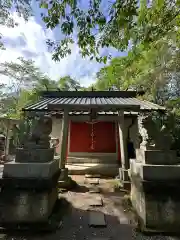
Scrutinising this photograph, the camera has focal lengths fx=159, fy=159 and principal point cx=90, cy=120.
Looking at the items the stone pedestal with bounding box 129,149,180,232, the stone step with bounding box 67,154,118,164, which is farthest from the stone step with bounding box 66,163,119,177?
the stone pedestal with bounding box 129,149,180,232

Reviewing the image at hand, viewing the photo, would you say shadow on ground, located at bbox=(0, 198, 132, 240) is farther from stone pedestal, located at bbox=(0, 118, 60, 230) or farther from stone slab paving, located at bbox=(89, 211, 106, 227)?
stone pedestal, located at bbox=(0, 118, 60, 230)

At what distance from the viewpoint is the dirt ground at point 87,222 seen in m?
2.83

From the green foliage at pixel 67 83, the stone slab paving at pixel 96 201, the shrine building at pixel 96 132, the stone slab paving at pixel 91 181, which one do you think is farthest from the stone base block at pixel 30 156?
the green foliage at pixel 67 83

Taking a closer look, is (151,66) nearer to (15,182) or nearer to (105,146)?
(105,146)

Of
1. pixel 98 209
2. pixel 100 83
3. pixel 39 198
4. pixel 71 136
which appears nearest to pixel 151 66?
pixel 71 136

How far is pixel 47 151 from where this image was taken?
3557 millimetres

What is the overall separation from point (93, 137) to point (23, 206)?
643 cm

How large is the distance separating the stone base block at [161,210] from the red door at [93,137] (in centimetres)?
604

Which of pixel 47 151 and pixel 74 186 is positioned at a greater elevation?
pixel 47 151

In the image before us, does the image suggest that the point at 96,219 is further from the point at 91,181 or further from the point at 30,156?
the point at 91,181

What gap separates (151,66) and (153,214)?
9.90 meters

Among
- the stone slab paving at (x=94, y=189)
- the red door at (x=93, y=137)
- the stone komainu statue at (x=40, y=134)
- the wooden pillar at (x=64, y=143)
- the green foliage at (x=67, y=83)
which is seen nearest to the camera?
the stone komainu statue at (x=40, y=134)

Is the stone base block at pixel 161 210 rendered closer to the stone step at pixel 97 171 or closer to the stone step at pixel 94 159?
the stone step at pixel 97 171

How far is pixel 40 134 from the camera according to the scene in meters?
3.57
